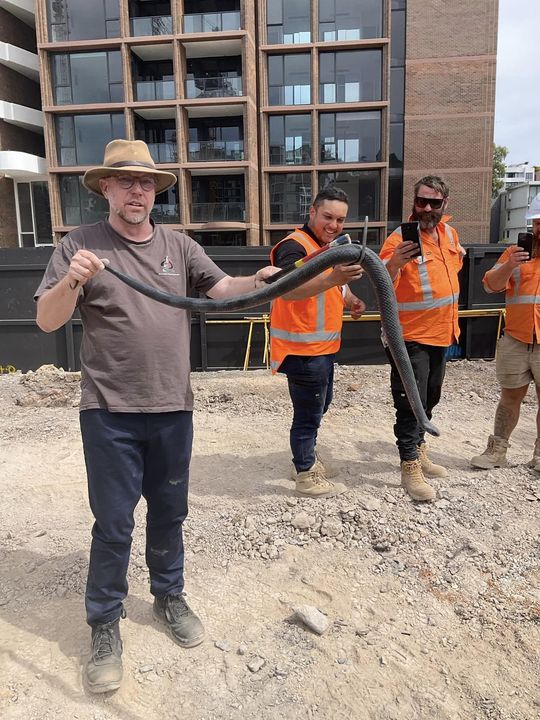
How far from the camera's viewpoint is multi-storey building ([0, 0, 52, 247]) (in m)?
28.3

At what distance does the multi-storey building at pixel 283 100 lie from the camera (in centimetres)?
2770

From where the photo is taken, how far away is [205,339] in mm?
9758

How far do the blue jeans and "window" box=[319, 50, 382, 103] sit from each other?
2834 cm

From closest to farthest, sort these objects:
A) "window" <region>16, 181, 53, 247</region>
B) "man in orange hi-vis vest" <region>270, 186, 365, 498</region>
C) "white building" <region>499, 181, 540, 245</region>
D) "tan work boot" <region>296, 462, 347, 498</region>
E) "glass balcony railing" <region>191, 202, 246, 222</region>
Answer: "man in orange hi-vis vest" <region>270, 186, 365, 498</region>
"tan work boot" <region>296, 462, 347, 498</region>
"glass balcony railing" <region>191, 202, 246, 222</region>
"window" <region>16, 181, 53, 247</region>
"white building" <region>499, 181, 540, 245</region>

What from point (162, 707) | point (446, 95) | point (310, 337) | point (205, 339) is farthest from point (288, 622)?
point (446, 95)

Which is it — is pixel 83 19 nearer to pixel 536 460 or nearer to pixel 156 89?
pixel 156 89

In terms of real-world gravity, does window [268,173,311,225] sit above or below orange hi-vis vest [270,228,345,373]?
above

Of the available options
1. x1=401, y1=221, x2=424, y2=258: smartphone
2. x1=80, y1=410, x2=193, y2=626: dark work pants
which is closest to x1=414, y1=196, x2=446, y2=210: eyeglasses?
x1=401, y1=221, x2=424, y2=258: smartphone

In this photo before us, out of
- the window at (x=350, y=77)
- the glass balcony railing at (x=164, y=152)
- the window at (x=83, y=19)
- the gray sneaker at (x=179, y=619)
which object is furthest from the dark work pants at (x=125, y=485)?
the window at (x=83, y=19)

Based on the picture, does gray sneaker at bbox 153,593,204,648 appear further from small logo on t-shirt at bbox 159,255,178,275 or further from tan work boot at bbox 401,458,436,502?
tan work boot at bbox 401,458,436,502

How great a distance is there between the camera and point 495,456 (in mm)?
4789

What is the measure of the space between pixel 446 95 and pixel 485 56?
8.87 feet

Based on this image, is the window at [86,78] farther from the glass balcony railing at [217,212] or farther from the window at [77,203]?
the glass balcony railing at [217,212]

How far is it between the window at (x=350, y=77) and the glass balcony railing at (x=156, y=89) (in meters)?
8.08
